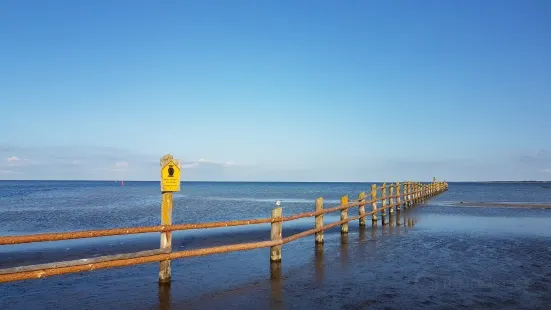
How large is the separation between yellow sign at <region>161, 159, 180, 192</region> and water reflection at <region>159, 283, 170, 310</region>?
177 centimetres

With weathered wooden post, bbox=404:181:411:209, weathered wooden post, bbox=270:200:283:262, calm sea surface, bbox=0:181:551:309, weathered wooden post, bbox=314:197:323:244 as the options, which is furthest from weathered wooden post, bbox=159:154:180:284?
weathered wooden post, bbox=404:181:411:209

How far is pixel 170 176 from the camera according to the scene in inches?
294

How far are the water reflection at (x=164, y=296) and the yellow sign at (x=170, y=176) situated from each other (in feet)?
5.82

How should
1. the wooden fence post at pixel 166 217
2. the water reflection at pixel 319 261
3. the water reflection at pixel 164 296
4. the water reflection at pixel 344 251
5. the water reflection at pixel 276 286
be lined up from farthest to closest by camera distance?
the water reflection at pixel 344 251 < the water reflection at pixel 319 261 < the wooden fence post at pixel 166 217 < the water reflection at pixel 276 286 < the water reflection at pixel 164 296

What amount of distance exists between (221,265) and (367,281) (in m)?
3.54

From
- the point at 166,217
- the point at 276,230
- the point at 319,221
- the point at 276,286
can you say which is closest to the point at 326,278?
the point at 276,286

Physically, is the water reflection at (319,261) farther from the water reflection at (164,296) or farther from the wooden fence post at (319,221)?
the water reflection at (164,296)

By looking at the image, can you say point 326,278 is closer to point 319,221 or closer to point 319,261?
point 319,261

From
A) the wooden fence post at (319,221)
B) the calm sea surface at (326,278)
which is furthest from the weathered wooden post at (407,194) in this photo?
the wooden fence post at (319,221)

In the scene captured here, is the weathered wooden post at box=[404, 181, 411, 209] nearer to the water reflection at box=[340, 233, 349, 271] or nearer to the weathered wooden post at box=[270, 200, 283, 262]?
the water reflection at box=[340, 233, 349, 271]

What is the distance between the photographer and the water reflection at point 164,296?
610 centimetres

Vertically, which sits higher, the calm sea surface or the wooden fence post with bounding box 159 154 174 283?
the wooden fence post with bounding box 159 154 174 283

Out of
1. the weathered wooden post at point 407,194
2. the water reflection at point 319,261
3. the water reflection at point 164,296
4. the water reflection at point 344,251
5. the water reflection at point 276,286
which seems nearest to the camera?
the water reflection at point 164,296

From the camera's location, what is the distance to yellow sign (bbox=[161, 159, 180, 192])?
7358mm
